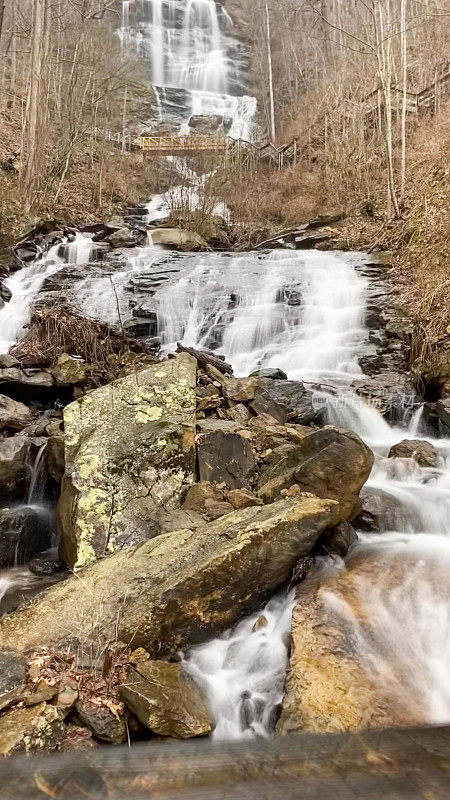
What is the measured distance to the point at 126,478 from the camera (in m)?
4.56

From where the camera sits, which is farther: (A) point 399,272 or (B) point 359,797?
(A) point 399,272

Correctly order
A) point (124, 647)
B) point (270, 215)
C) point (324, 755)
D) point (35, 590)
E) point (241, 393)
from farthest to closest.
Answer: point (270, 215)
point (241, 393)
point (35, 590)
point (124, 647)
point (324, 755)

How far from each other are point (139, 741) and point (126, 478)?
7.90ft

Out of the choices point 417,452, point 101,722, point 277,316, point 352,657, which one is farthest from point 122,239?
point 101,722

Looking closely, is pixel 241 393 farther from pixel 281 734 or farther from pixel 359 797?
pixel 359 797

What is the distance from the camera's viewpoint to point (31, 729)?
2207mm

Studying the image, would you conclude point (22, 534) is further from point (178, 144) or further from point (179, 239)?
point (178, 144)

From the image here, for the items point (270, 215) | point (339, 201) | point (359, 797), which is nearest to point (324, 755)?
point (359, 797)

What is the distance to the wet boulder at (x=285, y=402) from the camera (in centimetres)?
600

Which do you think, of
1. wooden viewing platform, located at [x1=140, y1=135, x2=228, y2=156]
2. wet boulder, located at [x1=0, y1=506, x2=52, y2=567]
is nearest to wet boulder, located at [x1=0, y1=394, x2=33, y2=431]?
wet boulder, located at [x1=0, y1=506, x2=52, y2=567]

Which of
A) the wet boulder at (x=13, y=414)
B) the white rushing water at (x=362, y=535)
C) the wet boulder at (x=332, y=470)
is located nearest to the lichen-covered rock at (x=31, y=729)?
the white rushing water at (x=362, y=535)

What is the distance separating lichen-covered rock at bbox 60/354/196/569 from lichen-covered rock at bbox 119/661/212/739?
4.96 feet

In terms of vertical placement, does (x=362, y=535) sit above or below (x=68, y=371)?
below

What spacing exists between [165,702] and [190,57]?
4628 cm
